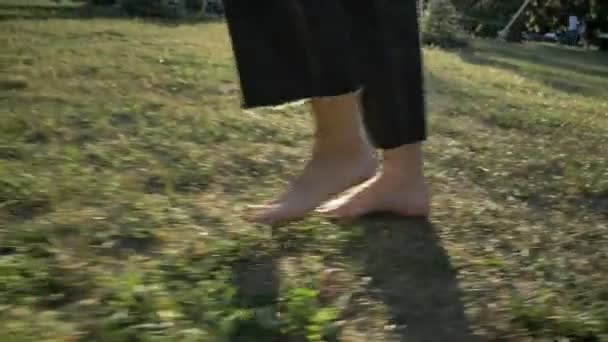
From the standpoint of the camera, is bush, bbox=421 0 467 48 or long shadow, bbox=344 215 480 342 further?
bush, bbox=421 0 467 48

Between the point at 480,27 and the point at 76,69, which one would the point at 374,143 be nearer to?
the point at 76,69

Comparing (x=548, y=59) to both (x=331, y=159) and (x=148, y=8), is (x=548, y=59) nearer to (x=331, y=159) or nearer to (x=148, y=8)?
(x=148, y=8)

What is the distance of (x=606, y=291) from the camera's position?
1.41m

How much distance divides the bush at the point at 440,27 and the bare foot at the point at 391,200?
755 cm

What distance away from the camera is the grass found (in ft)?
4.00

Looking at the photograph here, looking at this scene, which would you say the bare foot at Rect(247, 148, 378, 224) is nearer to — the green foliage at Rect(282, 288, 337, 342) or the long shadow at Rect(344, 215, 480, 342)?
the long shadow at Rect(344, 215, 480, 342)

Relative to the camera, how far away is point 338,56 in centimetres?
176

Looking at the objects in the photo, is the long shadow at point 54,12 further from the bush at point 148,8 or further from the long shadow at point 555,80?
the long shadow at point 555,80

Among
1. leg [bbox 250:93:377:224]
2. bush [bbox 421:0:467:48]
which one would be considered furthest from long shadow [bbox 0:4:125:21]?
leg [bbox 250:93:377:224]

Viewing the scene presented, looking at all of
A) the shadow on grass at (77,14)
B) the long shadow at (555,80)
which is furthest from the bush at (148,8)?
the long shadow at (555,80)

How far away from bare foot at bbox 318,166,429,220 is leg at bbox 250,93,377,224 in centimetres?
6

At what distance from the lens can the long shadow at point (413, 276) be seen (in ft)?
4.09

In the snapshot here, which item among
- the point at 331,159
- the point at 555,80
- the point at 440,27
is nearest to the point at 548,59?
the point at 440,27

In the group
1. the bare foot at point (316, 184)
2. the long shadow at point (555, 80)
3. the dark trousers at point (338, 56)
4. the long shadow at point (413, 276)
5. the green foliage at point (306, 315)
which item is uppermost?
the dark trousers at point (338, 56)
